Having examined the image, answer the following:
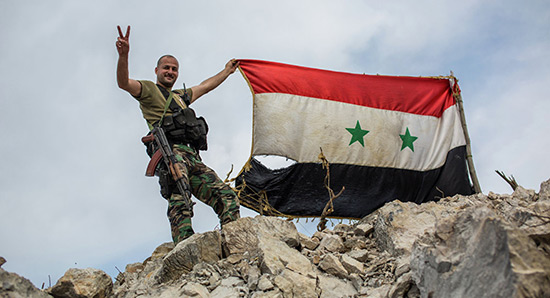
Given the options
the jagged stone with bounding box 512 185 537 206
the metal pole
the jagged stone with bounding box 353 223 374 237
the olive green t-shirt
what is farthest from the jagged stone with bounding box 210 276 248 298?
the metal pole

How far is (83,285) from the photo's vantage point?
379cm

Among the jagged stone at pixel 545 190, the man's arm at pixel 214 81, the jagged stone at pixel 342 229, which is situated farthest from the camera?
the man's arm at pixel 214 81

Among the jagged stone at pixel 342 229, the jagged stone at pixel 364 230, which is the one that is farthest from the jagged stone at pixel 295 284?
the jagged stone at pixel 342 229

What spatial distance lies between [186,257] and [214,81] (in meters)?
2.60

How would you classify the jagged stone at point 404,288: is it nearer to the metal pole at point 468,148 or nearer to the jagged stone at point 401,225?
the jagged stone at point 401,225

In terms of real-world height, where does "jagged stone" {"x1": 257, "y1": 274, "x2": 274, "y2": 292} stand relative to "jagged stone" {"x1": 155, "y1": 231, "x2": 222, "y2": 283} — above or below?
below

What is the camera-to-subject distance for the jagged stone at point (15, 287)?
319 centimetres

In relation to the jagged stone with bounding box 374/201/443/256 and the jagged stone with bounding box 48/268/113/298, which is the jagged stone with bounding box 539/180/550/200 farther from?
the jagged stone with bounding box 48/268/113/298

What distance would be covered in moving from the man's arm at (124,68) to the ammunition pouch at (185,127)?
0.46 m

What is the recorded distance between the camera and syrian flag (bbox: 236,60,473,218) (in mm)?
6730

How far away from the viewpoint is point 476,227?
276cm

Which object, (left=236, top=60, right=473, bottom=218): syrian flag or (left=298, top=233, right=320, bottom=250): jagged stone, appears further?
(left=236, top=60, right=473, bottom=218): syrian flag

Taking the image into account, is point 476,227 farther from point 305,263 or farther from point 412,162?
point 412,162

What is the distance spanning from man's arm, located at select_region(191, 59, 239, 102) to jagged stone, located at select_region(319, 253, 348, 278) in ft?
8.54
